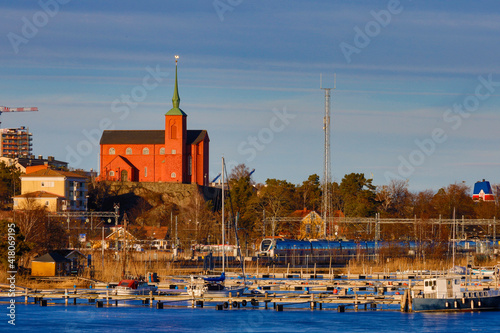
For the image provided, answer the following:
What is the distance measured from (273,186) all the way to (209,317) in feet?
342

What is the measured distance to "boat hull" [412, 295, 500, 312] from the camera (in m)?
62.5

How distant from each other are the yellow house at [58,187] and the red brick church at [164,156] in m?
20.1

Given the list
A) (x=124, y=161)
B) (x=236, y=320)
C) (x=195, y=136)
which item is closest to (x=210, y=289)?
(x=236, y=320)

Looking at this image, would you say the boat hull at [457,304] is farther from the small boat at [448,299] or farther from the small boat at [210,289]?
the small boat at [210,289]

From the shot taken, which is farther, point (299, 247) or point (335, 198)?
point (335, 198)

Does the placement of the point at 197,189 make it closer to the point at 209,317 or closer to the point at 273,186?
the point at 273,186

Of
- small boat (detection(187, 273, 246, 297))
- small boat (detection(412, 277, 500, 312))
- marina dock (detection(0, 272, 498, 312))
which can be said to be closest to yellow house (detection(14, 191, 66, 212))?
marina dock (detection(0, 272, 498, 312))

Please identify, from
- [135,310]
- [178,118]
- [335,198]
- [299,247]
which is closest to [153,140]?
[178,118]

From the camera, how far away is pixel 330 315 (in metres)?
63.2

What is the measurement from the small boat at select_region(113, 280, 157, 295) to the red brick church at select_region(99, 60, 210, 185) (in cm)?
10436

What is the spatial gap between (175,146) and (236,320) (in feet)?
393

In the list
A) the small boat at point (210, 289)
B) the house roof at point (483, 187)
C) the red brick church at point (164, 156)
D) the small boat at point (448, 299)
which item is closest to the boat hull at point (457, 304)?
the small boat at point (448, 299)

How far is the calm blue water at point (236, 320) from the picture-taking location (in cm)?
5731

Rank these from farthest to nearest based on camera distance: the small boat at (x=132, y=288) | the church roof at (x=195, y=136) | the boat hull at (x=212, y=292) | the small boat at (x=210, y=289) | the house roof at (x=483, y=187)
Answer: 1. the house roof at (x=483, y=187)
2. the church roof at (x=195, y=136)
3. the small boat at (x=132, y=288)
4. the small boat at (x=210, y=289)
5. the boat hull at (x=212, y=292)
